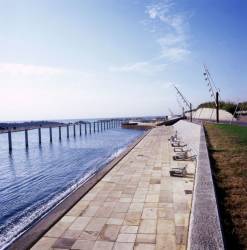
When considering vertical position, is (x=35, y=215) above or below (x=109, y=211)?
below

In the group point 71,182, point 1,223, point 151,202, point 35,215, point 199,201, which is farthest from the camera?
point 71,182

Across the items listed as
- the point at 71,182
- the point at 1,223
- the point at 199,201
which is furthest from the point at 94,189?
the point at 71,182

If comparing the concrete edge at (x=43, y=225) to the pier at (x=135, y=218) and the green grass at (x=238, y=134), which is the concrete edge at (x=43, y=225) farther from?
the green grass at (x=238, y=134)

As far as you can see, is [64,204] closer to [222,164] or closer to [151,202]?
[151,202]

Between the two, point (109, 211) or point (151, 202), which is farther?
point (151, 202)

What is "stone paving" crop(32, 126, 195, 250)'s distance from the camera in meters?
4.74

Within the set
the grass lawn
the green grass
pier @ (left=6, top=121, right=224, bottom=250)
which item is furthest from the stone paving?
the green grass

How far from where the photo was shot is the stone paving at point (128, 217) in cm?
474

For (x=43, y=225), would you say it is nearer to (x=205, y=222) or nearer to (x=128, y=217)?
(x=128, y=217)

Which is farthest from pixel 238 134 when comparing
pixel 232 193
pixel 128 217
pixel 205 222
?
pixel 205 222

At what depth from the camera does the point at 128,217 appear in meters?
5.90

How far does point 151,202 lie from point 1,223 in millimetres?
4179

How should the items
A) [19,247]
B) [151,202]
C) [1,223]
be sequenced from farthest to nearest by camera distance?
[1,223] → [151,202] → [19,247]

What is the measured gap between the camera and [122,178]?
9766 mm
